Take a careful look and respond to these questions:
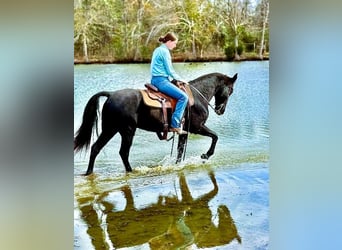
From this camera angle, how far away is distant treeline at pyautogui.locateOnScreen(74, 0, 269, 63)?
1.97m

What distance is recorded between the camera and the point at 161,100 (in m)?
2.11

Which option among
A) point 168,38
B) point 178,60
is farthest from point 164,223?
point 168,38

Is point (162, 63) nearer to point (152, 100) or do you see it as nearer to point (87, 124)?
point (152, 100)

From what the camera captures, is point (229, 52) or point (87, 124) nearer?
point (87, 124)

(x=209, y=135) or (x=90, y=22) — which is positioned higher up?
(x=90, y=22)

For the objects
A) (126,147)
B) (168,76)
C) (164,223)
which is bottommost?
(164,223)

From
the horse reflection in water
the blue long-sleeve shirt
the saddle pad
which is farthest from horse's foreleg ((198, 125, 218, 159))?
the blue long-sleeve shirt

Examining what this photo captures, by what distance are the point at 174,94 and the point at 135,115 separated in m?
0.23

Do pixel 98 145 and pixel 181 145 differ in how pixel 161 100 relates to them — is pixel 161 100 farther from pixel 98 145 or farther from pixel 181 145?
pixel 98 145

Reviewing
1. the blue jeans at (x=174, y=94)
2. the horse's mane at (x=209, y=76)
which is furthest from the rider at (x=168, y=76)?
the horse's mane at (x=209, y=76)

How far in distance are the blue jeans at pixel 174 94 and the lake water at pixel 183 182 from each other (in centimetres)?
7

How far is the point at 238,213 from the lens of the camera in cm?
212
